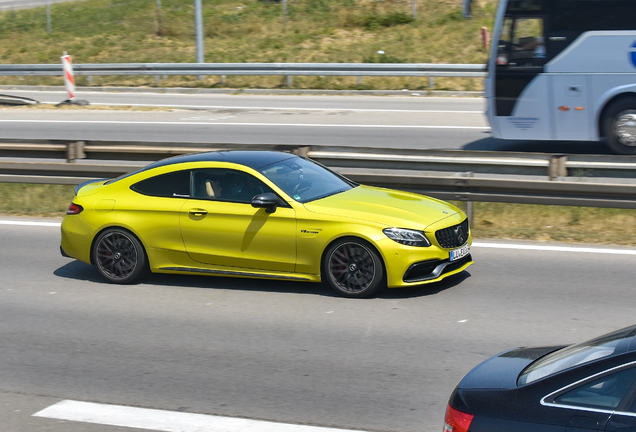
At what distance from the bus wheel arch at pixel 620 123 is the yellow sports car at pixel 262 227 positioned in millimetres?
7103

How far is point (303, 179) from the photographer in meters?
8.62

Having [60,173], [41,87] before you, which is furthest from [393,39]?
[60,173]

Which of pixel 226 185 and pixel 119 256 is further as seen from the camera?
pixel 119 256

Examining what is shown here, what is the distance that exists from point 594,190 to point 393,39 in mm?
25556

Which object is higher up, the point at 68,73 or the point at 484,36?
the point at 484,36

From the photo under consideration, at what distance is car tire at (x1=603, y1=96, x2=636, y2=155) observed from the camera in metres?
14.3

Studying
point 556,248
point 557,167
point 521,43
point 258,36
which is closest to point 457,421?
point 556,248

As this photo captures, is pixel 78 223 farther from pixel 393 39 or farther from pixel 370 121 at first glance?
pixel 393 39

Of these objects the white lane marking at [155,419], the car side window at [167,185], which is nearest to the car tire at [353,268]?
the car side window at [167,185]

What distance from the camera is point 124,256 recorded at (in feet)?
28.7

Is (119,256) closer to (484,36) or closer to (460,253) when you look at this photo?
(460,253)

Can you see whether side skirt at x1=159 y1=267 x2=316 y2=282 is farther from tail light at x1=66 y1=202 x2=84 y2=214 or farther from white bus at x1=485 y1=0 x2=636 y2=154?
white bus at x1=485 y1=0 x2=636 y2=154

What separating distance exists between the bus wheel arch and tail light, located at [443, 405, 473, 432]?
1199 cm

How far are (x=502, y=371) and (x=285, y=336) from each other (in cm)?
339
